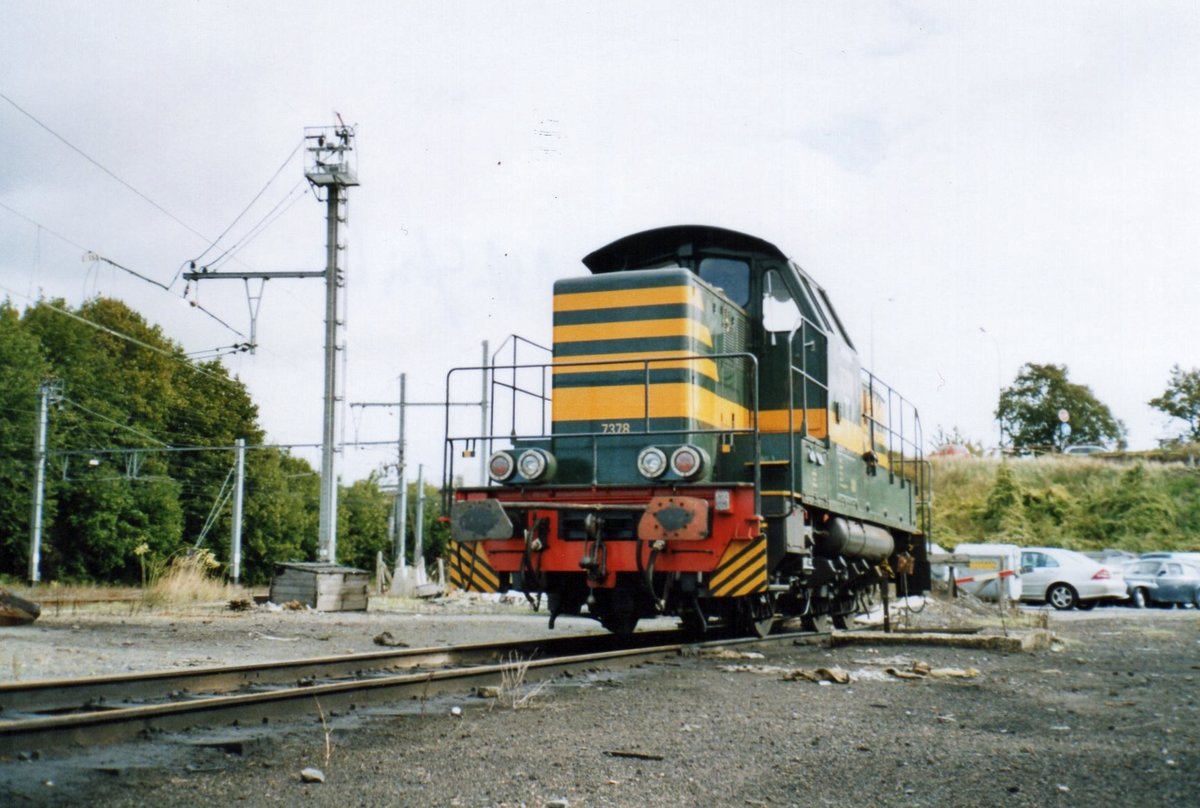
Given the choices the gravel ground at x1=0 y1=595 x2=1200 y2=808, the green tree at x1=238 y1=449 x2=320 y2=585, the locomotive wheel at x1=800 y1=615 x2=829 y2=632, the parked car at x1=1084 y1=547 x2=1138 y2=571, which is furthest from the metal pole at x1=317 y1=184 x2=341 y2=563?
the green tree at x1=238 y1=449 x2=320 y2=585

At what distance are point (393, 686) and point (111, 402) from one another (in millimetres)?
40827

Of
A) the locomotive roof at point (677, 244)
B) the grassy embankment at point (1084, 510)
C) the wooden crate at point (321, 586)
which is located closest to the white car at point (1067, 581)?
the grassy embankment at point (1084, 510)

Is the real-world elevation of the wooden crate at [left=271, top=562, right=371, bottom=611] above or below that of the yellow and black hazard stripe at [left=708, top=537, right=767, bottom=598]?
below

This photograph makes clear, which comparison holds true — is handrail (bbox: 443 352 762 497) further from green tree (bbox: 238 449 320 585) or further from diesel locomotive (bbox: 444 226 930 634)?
green tree (bbox: 238 449 320 585)

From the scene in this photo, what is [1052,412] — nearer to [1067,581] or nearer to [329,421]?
[1067,581]

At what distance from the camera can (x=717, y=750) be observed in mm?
4637

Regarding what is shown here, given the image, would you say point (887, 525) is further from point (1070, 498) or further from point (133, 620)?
point (1070, 498)

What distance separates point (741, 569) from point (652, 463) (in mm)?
1068

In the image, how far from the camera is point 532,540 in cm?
889

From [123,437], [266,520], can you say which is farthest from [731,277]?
[266,520]

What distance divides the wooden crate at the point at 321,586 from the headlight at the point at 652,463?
30.2 ft

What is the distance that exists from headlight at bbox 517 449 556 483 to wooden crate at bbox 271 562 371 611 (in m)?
8.44

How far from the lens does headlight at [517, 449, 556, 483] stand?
9.20 m

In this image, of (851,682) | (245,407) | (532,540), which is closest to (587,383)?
(532,540)
